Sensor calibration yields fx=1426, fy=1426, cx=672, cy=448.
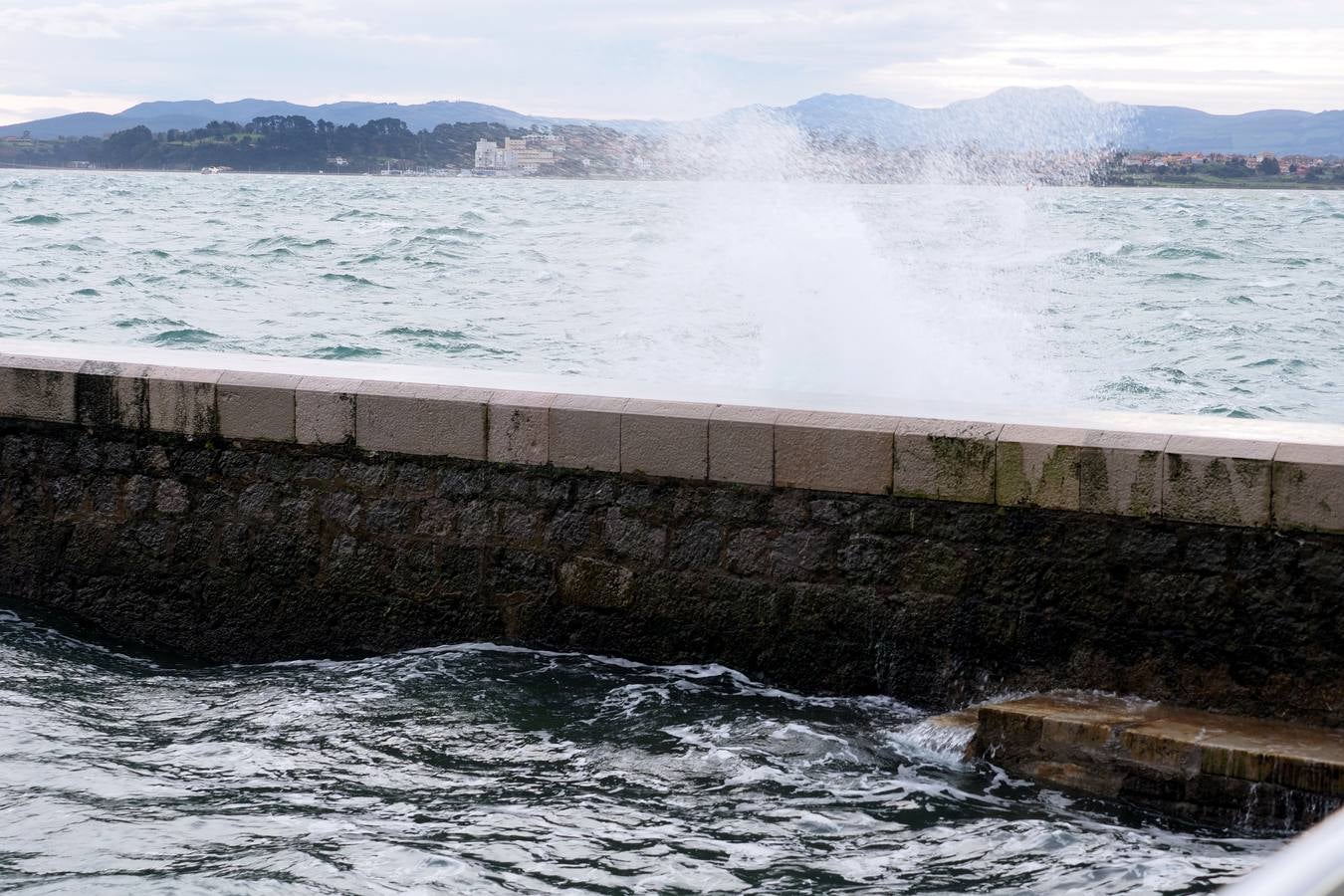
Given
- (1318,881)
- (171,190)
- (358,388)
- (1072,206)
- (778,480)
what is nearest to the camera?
(1318,881)

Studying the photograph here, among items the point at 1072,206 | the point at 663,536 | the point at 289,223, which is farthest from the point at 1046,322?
the point at 1072,206

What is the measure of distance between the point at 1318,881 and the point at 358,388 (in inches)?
208

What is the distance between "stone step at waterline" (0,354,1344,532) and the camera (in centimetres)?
455

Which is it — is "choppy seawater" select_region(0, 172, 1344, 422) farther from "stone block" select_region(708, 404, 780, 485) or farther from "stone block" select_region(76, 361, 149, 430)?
"stone block" select_region(76, 361, 149, 430)

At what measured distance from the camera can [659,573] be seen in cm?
555

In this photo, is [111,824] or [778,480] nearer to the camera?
[111,824]

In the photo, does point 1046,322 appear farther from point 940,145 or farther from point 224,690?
point 224,690

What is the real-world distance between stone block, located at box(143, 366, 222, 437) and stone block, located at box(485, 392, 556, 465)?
4.22 ft

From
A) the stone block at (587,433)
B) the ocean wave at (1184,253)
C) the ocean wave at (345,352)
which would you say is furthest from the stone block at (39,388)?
the ocean wave at (1184,253)

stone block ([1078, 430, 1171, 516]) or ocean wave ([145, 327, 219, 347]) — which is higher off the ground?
stone block ([1078, 430, 1171, 516])

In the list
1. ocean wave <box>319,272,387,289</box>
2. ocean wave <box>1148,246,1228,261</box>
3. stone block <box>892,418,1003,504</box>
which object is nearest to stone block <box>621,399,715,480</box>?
stone block <box>892,418,1003,504</box>

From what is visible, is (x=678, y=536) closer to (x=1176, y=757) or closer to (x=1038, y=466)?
(x=1038, y=466)

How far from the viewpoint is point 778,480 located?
5.30 meters

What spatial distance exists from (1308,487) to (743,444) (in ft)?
6.36
